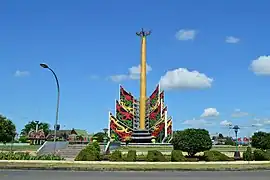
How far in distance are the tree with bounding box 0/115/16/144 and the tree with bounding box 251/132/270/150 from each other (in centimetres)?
4442

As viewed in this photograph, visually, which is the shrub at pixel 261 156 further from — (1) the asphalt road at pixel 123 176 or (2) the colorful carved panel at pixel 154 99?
(2) the colorful carved panel at pixel 154 99

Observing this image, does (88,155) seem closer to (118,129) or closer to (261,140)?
(261,140)

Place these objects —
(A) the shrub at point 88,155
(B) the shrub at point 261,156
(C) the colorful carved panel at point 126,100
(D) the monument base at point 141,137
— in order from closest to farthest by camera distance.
Result: 1. (A) the shrub at point 88,155
2. (B) the shrub at point 261,156
3. (D) the monument base at point 141,137
4. (C) the colorful carved panel at point 126,100

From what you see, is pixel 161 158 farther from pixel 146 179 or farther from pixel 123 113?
pixel 123 113

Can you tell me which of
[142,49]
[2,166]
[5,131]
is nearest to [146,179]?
[2,166]

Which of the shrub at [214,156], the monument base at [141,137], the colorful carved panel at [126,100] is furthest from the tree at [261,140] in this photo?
the colorful carved panel at [126,100]

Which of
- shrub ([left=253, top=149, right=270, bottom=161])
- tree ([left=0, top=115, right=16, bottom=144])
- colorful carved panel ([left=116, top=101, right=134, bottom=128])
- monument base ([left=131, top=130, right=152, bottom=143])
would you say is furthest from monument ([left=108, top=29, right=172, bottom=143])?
shrub ([left=253, top=149, right=270, bottom=161])

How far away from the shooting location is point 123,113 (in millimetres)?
87125

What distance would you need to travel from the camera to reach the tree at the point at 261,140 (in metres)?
39.3

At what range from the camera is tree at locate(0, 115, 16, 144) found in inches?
2596

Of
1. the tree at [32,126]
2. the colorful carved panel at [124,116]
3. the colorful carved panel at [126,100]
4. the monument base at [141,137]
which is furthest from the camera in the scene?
the tree at [32,126]

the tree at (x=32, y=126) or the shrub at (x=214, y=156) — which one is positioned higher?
the tree at (x=32, y=126)

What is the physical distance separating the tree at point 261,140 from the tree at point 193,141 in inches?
349

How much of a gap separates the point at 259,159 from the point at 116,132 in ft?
191
